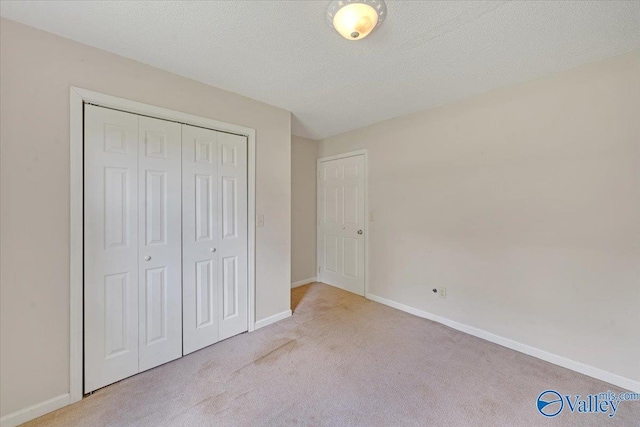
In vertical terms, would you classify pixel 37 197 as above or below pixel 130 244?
above

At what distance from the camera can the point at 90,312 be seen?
1.66 metres

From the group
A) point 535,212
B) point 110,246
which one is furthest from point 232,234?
point 535,212

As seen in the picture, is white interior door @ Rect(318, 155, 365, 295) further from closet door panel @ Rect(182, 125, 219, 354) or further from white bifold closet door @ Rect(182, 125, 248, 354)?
closet door panel @ Rect(182, 125, 219, 354)

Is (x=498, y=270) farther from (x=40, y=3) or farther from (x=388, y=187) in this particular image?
(x=40, y=3)

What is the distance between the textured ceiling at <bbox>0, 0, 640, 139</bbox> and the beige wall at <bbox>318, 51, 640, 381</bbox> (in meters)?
0.29

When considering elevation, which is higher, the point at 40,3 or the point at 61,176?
the point at 40,3

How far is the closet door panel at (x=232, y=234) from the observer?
89.9 inches

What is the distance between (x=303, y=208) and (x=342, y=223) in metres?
0.68

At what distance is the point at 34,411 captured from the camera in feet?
4.82

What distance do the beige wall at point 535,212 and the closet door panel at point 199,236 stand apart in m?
2.08

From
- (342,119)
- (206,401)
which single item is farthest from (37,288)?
(342,119)

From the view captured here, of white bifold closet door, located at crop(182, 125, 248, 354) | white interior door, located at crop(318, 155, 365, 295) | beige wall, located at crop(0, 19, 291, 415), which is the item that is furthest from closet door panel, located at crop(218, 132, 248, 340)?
white interior door, located at crop(318, 155, 365, 295)

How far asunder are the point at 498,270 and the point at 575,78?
5.37ft

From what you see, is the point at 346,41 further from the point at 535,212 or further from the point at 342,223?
the point at 342,223
